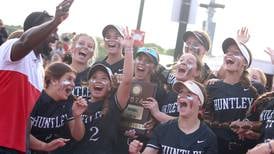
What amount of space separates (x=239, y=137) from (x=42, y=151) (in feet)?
6.21

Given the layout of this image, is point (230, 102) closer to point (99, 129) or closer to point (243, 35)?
point (243, 35)

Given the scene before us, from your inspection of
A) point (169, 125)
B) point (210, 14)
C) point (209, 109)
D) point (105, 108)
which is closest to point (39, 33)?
point (105, 108)

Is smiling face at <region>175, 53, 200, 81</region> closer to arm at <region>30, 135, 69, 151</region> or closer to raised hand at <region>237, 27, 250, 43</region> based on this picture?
raised hand at <region>237, 27, 250, 43</region>

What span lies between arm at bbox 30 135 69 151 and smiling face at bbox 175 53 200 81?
1356 mm

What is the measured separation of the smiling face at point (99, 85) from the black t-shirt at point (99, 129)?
7 cm

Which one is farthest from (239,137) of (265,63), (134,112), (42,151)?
(265,63)

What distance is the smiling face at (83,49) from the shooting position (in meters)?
5.62

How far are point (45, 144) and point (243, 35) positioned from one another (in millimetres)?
A: 2540

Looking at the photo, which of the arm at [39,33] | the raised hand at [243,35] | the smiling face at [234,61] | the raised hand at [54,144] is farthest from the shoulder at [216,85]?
the arm at [39,33]

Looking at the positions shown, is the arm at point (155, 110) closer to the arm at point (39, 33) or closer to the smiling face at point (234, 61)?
the smiling face at point (234, 61)

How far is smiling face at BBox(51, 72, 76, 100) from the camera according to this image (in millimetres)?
4879

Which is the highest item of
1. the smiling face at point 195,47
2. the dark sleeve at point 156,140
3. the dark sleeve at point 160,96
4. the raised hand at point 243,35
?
the raised hand at point 243,35

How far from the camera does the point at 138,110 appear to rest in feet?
16.9

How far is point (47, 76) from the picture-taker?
496 centimetres
